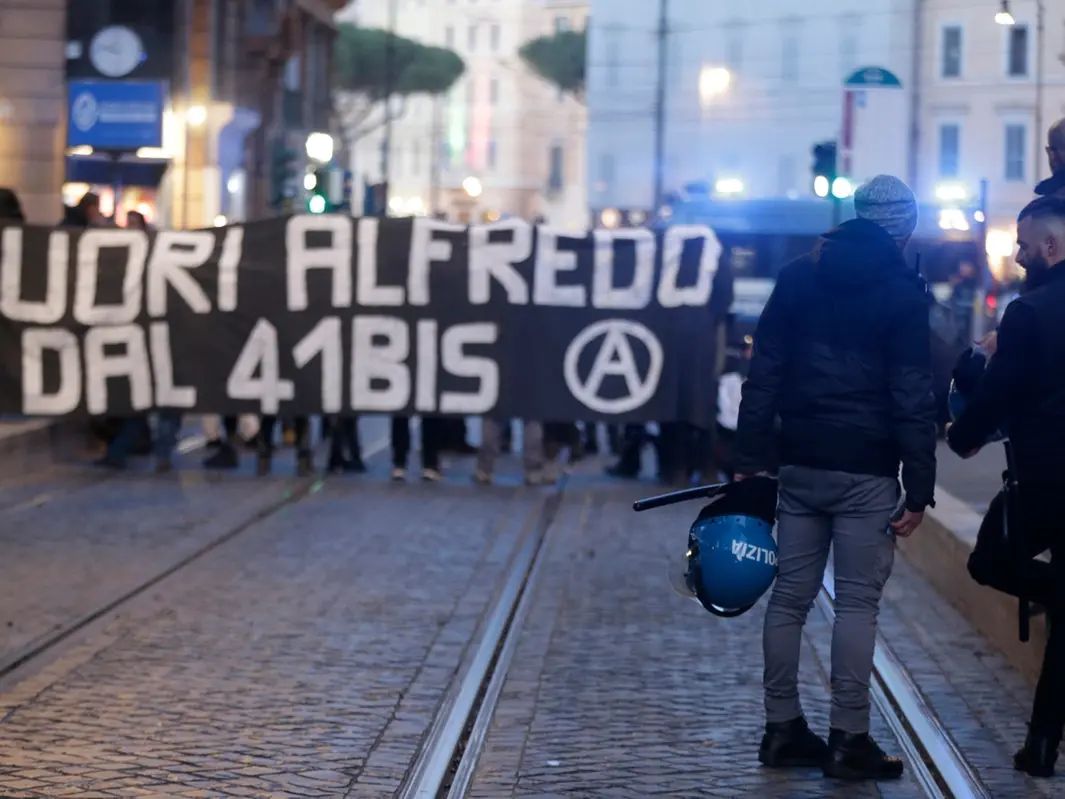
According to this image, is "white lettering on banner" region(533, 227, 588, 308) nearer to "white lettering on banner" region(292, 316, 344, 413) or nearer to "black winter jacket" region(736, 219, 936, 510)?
"white lettering on banner" region(292, 316, 344, 413)

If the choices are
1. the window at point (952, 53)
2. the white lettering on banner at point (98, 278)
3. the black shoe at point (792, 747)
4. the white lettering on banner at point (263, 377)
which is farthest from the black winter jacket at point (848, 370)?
the window at point (952, 53)

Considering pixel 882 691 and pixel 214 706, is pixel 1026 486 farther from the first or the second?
pixel 214 706

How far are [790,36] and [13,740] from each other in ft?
193

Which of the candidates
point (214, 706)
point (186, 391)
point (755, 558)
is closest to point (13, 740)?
point (214, 706)

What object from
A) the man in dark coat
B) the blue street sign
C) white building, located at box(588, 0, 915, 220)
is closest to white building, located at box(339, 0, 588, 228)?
white building, located at box(588, 0, 915, 220)

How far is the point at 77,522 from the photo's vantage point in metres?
12.4

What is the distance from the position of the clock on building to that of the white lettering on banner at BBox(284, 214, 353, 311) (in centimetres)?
1730

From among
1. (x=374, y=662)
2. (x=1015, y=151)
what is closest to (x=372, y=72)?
(x=1015, y=151)

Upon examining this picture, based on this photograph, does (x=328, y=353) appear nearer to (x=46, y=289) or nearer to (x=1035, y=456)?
(x=46, y=289)

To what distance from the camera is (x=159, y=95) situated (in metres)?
31.0

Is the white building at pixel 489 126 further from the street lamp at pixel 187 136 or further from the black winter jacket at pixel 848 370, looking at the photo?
the black winter jacket at pixel 848 370

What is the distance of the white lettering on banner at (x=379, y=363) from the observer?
15.6 m

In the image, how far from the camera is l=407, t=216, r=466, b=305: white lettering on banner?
15.7 metres

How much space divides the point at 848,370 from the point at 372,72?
216 feet
